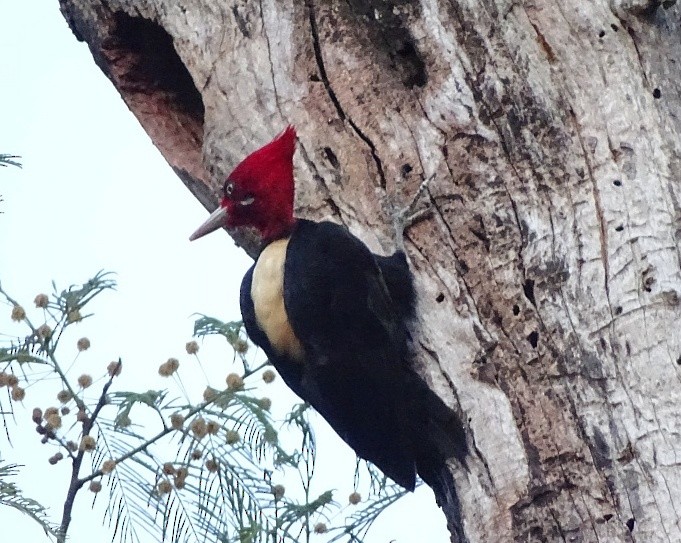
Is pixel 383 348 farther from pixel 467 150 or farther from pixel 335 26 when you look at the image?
pixel 335 26

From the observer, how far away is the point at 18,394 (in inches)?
110

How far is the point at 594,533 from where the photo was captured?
2436 mm

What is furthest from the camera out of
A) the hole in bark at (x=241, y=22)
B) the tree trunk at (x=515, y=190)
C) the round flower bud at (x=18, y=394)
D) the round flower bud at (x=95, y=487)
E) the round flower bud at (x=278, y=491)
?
the hole in bark at (x=241, y=22)

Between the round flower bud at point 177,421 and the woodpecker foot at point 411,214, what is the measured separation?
28.7 inches

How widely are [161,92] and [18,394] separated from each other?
1.37 metres

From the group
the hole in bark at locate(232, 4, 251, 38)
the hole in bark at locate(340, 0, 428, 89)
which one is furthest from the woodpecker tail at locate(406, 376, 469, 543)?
the hole in bark at locate(232, 4, 251, 38)

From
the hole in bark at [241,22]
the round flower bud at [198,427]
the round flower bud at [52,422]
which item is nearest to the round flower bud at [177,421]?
the round flower bud at [198,427]

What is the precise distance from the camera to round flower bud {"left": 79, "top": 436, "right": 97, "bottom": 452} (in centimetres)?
282

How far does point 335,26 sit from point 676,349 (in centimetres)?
131

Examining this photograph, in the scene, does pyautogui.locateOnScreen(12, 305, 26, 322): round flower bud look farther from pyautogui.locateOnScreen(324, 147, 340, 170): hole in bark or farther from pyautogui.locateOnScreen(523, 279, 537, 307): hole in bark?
pyautogui.locateOnScreen(523, 279, 537, 307): hole in bark

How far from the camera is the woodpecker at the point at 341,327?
Result: 298 cm

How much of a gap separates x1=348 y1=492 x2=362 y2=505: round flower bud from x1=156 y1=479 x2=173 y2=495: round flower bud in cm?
56

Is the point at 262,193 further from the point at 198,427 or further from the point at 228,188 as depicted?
the point at 198,427

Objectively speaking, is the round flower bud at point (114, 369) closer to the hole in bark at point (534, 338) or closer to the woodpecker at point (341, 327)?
the woodpecker at point (341, 327)
